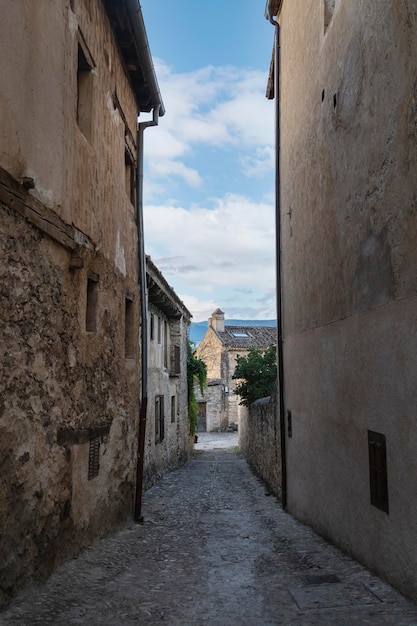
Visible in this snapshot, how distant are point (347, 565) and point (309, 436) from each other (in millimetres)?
2449

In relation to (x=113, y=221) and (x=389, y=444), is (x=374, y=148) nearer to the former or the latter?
(x=389, y=444)

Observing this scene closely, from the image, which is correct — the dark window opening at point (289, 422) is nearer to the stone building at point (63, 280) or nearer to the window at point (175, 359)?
the stone building at point (63, 280)

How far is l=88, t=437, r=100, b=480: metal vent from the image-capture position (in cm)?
640

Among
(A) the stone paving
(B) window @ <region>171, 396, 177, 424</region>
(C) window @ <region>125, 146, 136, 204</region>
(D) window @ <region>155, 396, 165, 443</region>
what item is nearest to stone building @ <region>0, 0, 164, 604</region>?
(A) the stone paving

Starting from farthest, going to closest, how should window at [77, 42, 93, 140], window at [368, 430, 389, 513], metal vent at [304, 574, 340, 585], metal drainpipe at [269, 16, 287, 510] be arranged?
metal drainpipe at [269, 16, 287, 510] → window at [77, 42, 93, 140] → metal vent at [304, 574, 340, 585] → window at [368, 430, 389, 513]

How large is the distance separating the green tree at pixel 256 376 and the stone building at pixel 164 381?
2385mm

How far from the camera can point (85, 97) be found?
6582 millimetres

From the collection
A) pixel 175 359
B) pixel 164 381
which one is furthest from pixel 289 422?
pixel 175 359

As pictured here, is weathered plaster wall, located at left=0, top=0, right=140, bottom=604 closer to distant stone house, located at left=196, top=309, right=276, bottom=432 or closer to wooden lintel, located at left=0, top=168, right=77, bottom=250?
wooden lintel, located at left=0, top=168, right=77, bottom=250

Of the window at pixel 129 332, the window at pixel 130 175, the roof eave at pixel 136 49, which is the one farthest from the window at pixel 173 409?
the roof eave at pixel 136 49

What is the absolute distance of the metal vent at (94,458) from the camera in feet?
21.0

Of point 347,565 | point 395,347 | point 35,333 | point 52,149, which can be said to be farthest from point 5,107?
point 347,565

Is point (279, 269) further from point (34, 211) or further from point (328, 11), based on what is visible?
point (34, 211)

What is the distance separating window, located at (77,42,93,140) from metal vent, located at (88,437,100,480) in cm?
367
